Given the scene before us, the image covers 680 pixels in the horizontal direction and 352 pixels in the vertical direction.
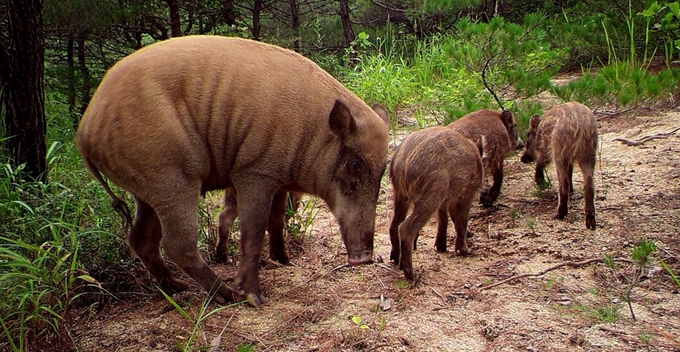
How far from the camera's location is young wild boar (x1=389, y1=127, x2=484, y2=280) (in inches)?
158

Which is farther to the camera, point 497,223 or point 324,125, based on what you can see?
point 497,223

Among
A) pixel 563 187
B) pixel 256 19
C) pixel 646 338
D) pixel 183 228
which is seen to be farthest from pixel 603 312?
pixel 256 19

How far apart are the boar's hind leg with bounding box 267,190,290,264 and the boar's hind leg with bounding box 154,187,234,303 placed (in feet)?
2.52

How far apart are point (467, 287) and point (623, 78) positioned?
13.4 feet

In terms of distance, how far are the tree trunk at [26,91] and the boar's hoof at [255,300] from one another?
1.85m

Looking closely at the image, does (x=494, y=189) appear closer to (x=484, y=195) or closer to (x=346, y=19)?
(x=484, y=195)

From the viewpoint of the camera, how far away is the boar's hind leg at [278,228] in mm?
4332

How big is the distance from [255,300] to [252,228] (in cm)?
43

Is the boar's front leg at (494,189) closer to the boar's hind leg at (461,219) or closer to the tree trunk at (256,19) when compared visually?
the boar's hind leg at (461,219)

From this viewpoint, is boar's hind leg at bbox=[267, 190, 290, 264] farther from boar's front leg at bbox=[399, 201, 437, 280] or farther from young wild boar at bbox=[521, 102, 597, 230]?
young wild boar at bbox=[521, 102, 597, 230]

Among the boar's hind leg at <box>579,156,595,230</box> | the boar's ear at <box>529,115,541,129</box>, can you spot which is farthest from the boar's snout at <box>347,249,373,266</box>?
the boar's ear at <box>529,115,541,129</box>

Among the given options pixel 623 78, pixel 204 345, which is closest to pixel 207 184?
pixel 204 345

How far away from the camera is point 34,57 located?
4.59 m

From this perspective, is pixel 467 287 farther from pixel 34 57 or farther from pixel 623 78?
pixel 623 78
